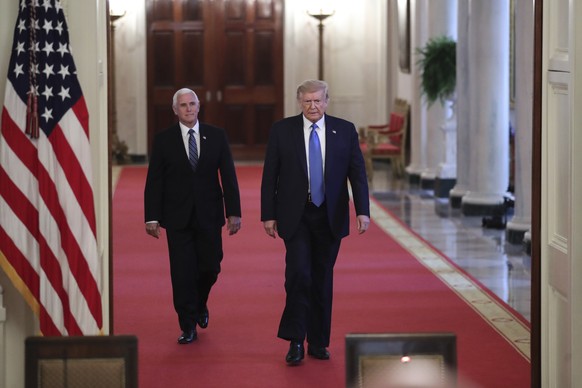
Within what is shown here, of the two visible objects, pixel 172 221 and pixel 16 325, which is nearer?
pixel 16 325

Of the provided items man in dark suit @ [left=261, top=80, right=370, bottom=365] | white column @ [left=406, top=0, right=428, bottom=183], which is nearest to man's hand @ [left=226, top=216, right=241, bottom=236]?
man in dark suit @ [left=261, top=80, right=370, bottom=365]

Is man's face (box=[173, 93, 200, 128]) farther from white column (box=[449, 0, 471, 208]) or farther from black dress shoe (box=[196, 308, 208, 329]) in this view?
white column (box=[449, 0, 471, 208])

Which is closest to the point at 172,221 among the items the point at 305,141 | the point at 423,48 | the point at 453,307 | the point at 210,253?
the point at 210,253

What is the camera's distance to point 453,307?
9859 mm

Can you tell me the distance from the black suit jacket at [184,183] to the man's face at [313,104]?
0.93m

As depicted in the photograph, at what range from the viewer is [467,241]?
13844 millimetres

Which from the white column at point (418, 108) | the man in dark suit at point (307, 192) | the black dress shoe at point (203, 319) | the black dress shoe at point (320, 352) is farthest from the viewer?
the white column at point (418, 108)

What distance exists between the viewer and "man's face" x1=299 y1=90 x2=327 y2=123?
7441 mm

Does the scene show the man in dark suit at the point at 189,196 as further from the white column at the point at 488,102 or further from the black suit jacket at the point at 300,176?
the white column at the point at 488,102

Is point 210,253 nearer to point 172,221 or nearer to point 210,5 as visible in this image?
point 172,221

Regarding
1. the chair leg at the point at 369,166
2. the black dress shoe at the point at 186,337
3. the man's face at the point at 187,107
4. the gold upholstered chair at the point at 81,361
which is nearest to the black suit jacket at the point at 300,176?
the man's face at the point at 187,107

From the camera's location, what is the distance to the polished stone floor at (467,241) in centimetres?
1091

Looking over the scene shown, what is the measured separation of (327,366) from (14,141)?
2.97m

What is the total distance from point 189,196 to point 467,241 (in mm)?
6208
